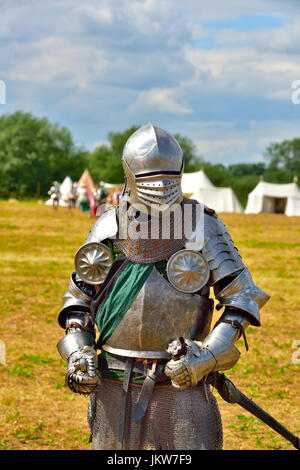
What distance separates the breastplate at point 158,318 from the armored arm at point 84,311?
0.72ft

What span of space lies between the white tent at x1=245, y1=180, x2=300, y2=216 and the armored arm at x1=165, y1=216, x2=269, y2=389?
31.7m

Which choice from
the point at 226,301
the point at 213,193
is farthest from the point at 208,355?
the point at 213,193

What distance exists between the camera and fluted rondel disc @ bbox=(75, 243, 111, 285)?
3.02 metres

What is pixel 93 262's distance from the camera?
3.01m

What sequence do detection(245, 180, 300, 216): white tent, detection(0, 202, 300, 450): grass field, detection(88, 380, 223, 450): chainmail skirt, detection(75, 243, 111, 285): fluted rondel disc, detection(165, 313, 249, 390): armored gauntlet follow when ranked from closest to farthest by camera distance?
detection(165, 313, 249, 390): armored gauntlet
detection(88, 380, 223, 450): chainmail skirt
detection(75, 243, 111, 285): fluted rondel disc
detection(0, 202, 300, 450): grass field
detection(245, 180, 300, 216): white tent

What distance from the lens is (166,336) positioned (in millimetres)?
2873

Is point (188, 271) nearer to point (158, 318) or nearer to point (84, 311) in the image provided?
point (158, 318)

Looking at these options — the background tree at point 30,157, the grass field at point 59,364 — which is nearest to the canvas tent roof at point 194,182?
the grass field at point 59,364

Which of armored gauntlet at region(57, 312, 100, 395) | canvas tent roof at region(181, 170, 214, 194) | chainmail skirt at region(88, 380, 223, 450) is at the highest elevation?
canvas tent roof at region(181, 170, 214, 194)

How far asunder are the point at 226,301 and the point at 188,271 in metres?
0.27

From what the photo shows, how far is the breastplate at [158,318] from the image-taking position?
2.86 m

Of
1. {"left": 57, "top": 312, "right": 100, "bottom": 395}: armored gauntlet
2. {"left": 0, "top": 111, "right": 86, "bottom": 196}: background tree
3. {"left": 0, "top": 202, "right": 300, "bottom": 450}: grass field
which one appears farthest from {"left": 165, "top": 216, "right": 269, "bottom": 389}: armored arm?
{"left": 0, "top": 111, "right": 86, "bottom": 196}: background tree

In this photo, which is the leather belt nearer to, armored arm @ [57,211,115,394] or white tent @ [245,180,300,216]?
armored arm @ [57,211,115,394]

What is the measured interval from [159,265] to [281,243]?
16.3 m
